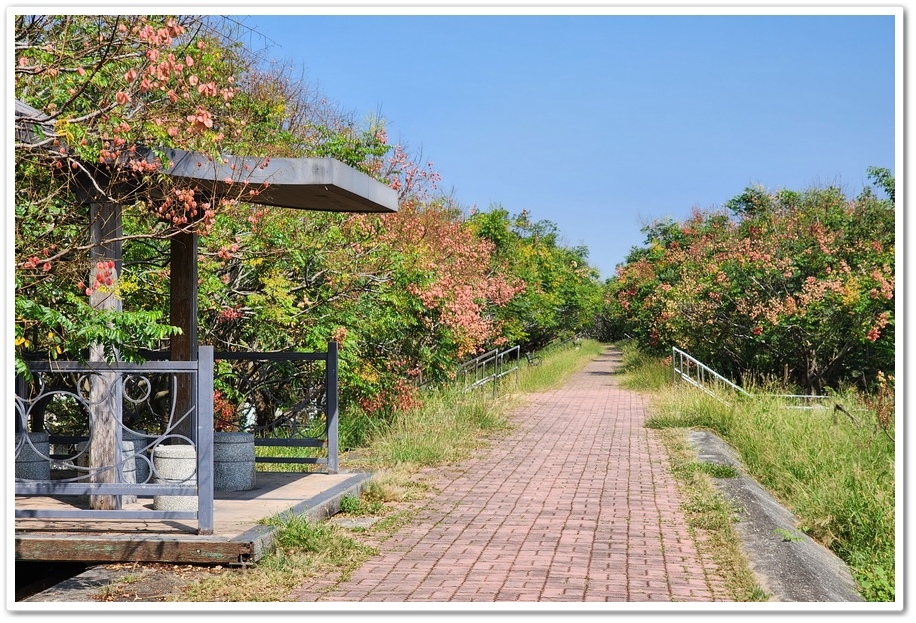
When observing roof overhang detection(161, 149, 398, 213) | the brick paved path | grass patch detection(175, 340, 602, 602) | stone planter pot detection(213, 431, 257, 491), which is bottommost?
the brick paved path

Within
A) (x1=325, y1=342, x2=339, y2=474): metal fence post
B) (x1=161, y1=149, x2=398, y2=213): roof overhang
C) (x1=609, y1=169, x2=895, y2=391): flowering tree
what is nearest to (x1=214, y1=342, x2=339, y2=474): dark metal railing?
(x1=325, y1=342, x2=339, y2=474): metal fence post

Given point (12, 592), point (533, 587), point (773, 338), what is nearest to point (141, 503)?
point (12, 592)

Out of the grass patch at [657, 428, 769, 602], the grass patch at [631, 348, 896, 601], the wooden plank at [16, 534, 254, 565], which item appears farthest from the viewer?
the grass patch at [631, 348, 896, 601]

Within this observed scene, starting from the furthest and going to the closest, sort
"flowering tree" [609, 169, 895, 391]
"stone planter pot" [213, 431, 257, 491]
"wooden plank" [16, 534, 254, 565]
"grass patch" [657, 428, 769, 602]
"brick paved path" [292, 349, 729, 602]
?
"flowering tree" [609, 169, 895, 391], "stone planter pot" [213, 431, 257, 491], "wooden plank" [16, 534, 254, 565], "grass patch" [657, 428, 769, 602], "brick paved path" [292, 349, 729, 602]

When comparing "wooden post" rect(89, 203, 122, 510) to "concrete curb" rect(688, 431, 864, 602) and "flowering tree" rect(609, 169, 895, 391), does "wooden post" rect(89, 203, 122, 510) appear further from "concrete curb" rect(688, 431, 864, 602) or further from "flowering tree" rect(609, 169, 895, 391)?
"flowering tree" rect(609, 169, 895, 391)

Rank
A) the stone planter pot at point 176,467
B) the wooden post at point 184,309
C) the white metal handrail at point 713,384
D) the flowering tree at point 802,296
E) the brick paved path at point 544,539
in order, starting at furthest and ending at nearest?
the flowering tree at point 802,296
the white metal handrail at point 713,384
the wooden post at point 184,309
the stone planter pot at point 176,467
the brick paved path at point 544,539

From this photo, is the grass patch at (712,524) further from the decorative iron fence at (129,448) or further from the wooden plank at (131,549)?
the decorative iron fence at (129,448)

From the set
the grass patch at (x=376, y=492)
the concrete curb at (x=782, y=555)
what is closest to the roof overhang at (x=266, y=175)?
the grass patch at (x=376, y=492)

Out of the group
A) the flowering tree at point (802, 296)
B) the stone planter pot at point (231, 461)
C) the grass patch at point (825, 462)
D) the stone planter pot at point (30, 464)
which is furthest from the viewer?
the flowering tree at point (802, 296)

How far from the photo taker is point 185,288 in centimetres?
884

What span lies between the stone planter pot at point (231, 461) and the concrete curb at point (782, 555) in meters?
4.19

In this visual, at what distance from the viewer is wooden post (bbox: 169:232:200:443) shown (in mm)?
8742

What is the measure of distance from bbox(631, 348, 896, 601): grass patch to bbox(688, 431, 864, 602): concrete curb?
0.22 metres

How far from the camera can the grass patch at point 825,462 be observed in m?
8.55
